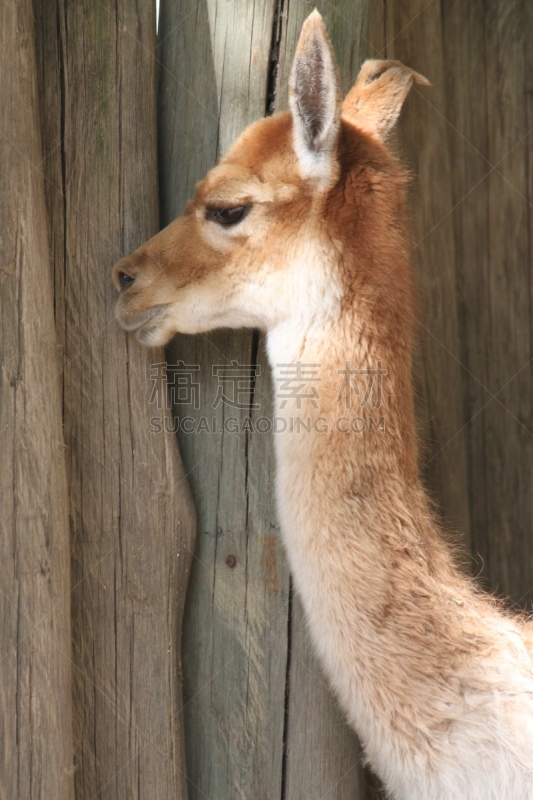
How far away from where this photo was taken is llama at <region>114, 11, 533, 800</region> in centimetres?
213

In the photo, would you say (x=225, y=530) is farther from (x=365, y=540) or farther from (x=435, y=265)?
(x=435, y=265)

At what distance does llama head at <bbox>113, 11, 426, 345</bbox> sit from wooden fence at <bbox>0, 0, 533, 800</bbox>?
165 mm

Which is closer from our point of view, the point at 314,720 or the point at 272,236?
the point at 272,236

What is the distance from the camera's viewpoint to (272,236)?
7.80 feet

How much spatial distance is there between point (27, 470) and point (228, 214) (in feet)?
3.09

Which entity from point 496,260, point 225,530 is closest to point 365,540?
point 225,530

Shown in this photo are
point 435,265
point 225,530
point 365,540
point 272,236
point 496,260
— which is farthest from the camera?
point 496,260

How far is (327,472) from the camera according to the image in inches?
89.8

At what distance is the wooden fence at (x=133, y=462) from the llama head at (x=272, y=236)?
6.5 inches

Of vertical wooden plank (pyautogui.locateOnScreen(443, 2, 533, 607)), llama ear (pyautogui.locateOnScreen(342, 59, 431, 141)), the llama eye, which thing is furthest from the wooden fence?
vertical wooden plank (pyautogui.locateOnScreen(443, 2, 533, 607))

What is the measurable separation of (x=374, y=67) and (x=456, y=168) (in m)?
0.82

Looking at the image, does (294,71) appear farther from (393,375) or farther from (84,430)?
(84,430)

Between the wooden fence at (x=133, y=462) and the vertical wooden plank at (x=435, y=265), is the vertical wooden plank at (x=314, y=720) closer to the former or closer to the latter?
the wooden fence at (x=133, y=462)

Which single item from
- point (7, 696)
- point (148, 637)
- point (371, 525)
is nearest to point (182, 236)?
point (371, 525)
